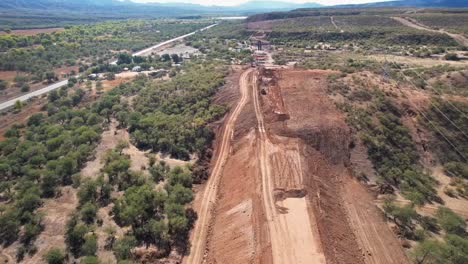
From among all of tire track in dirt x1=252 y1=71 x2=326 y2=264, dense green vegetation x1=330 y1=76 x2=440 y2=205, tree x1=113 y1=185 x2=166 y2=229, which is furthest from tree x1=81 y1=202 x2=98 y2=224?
dense green vegetation x1=330 y1=76 x2=440 y2=205

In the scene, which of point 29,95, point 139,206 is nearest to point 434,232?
point 139,206

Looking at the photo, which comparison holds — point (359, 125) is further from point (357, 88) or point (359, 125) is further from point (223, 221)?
point (223, 221)

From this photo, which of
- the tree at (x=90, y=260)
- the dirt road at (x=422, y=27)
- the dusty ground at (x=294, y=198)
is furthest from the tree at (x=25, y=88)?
the dirt road at (x=422, y=27)

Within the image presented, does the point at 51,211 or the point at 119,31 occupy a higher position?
the point at 119,31

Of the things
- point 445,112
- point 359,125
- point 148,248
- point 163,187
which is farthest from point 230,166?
point 445,112

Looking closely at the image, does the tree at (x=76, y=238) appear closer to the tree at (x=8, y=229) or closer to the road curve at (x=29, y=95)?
the tree at (x=8, y=229)

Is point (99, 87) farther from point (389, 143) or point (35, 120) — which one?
point (389, 143)
